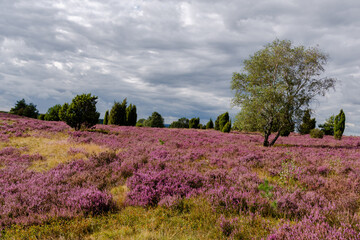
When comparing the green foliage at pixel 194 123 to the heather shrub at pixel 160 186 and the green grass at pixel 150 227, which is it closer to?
the heather shrub at pixel 160 186

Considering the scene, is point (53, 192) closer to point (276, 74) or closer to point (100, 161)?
point (100, 161)

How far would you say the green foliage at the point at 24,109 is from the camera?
182 feet

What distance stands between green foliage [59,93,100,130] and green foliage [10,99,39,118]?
47.3 meters

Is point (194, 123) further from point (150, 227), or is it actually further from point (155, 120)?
point (150, 227)

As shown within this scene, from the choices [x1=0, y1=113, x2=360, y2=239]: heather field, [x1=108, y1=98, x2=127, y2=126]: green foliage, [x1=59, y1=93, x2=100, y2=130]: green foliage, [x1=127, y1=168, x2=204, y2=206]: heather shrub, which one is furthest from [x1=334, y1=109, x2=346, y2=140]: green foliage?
[x1=108, y1=98, x2=127, y2=126]: green foliage

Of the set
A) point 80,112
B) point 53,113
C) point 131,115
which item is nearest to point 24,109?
point 53,113

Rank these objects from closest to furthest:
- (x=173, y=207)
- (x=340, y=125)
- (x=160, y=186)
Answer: (x=173, y=207) < (x=160, y=186) < (x=340, y=125)

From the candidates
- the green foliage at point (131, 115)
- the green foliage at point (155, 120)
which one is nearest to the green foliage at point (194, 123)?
the green foliage at point (155, 120)

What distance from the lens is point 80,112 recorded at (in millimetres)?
20484

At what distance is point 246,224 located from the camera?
3.59 meters

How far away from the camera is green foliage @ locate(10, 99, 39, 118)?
55325mm

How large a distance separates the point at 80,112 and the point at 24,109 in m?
50.4

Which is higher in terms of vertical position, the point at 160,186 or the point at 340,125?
the point at 340,125

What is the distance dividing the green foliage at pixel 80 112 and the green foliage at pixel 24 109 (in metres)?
47.3
